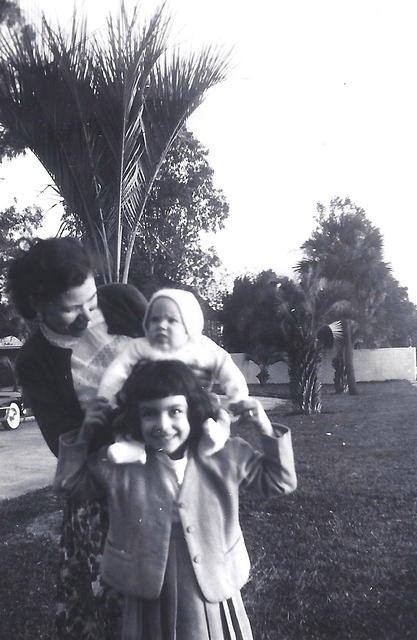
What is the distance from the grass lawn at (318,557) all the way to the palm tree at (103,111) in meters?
2.22

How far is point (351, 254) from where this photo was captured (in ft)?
60.3

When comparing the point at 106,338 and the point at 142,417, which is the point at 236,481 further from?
the point at 106,338

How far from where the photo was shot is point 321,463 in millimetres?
8141

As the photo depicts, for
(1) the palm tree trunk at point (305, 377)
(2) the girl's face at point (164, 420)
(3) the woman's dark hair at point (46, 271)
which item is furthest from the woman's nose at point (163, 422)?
(1) the palm tree trunk at point (305, 377)

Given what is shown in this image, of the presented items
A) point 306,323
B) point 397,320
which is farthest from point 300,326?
point 397,320

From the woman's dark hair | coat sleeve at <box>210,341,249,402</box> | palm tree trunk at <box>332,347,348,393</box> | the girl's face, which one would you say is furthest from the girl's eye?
palm tree trunk at <box>332,347,348,393</box>

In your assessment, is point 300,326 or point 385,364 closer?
point 300,326

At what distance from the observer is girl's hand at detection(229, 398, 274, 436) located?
5.22 ft

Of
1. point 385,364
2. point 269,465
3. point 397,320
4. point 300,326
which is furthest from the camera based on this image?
point 397,320

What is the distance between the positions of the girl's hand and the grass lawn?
2.30 meters

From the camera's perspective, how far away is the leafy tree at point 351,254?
56.3 ft

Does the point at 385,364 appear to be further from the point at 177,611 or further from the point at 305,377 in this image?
the point at 177,611

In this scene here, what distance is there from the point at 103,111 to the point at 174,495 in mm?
2297

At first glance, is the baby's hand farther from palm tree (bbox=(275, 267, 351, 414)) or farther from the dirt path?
palm tree (bbox=(275, 267, 351, 414))
